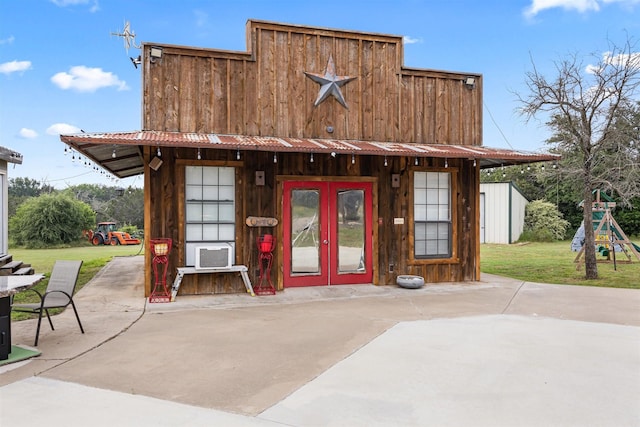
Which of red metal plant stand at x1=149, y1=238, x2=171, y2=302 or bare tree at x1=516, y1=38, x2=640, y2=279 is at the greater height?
bare tree at x1=516, y1=38, x2=640, y2=279

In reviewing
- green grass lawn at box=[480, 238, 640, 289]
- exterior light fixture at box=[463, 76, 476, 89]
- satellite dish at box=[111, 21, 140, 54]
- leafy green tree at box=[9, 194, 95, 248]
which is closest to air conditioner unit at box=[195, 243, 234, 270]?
satellite dish at box=[111, 21, 140, 54]

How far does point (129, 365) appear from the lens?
447 cm

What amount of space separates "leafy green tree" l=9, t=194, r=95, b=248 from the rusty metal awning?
1800 cm

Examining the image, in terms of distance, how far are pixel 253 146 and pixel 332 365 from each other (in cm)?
409

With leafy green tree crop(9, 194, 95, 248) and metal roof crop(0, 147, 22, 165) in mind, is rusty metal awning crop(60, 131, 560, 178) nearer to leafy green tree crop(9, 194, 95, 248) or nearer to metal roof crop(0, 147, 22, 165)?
metal roof crop(0, 147, 22, 165)

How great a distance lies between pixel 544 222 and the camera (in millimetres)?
24188

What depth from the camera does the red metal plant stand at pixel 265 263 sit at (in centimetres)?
841

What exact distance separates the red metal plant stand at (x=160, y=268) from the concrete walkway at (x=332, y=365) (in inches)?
12.6

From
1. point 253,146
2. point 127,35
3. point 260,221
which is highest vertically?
point 127,35

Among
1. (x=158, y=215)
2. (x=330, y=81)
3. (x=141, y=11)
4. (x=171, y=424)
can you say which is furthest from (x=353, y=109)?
(x=171, y=424)

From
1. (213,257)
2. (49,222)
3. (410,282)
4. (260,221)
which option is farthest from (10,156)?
(49,222)

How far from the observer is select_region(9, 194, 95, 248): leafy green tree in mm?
25250

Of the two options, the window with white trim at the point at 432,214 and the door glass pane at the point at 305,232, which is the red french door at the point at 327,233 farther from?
the window with white trim at the point at 432,214

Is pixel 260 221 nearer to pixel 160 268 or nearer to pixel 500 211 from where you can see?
pixel 160 268
